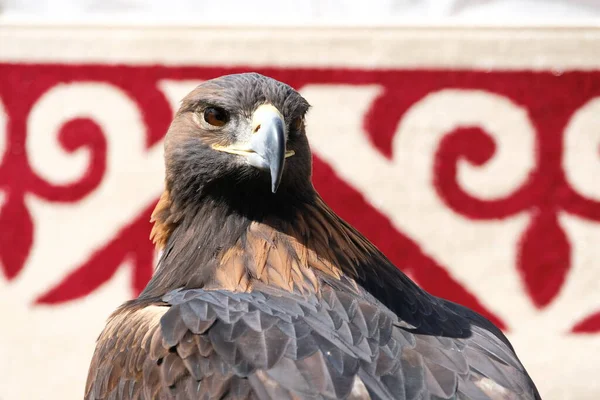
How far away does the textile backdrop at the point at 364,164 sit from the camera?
128 inches

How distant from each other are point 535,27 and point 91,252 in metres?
1.82

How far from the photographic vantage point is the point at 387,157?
3.30 meters

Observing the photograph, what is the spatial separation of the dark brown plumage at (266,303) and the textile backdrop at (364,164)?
116 cm

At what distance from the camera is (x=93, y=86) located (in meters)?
3.31

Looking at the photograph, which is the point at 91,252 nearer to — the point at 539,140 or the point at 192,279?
the point at 192,279

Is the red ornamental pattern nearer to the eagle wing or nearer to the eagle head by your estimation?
the eagle head

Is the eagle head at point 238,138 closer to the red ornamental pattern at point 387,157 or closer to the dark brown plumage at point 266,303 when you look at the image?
the dark brown plumage at point 266,303

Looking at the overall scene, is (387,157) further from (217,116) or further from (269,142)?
(269,142)

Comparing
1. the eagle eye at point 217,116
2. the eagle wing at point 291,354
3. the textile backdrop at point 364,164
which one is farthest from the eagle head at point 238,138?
the textile backdrop at point 364,164

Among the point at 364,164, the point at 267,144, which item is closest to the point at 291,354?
the point at 267,144

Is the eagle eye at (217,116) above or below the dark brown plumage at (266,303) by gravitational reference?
above

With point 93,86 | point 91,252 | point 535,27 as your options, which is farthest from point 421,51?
point 91,252

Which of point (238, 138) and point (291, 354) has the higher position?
point (238, 138)

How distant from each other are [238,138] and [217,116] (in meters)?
0.08
